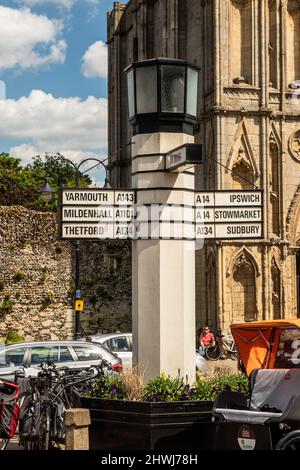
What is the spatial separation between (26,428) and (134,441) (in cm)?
201

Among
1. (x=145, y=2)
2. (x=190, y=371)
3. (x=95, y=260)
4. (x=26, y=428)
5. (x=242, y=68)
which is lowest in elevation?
(x=26, y=428)

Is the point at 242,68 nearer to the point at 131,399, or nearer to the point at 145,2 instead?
the point at 145,2

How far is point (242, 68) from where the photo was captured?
1374 inches

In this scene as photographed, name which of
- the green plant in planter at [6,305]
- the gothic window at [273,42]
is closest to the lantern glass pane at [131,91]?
the green plant in planter at [6,305]

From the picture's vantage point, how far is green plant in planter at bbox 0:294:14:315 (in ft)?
114

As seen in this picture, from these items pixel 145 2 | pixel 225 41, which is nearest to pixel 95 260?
pixel 225 41

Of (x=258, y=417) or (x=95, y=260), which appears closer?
(x=258, y=417)

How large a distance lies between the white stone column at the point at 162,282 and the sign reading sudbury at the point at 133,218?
0.12 metres

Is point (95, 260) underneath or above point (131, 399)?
above

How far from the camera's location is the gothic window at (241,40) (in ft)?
114

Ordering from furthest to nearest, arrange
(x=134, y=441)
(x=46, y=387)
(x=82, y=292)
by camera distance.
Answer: (x=82, y=292) → (x=46, y=387) → (x=134, y=441)

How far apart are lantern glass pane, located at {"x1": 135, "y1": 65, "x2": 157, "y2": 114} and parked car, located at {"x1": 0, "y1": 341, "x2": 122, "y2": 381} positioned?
7545 millimetres

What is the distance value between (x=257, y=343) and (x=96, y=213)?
2.63 m

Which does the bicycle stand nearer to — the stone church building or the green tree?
the stone church building
